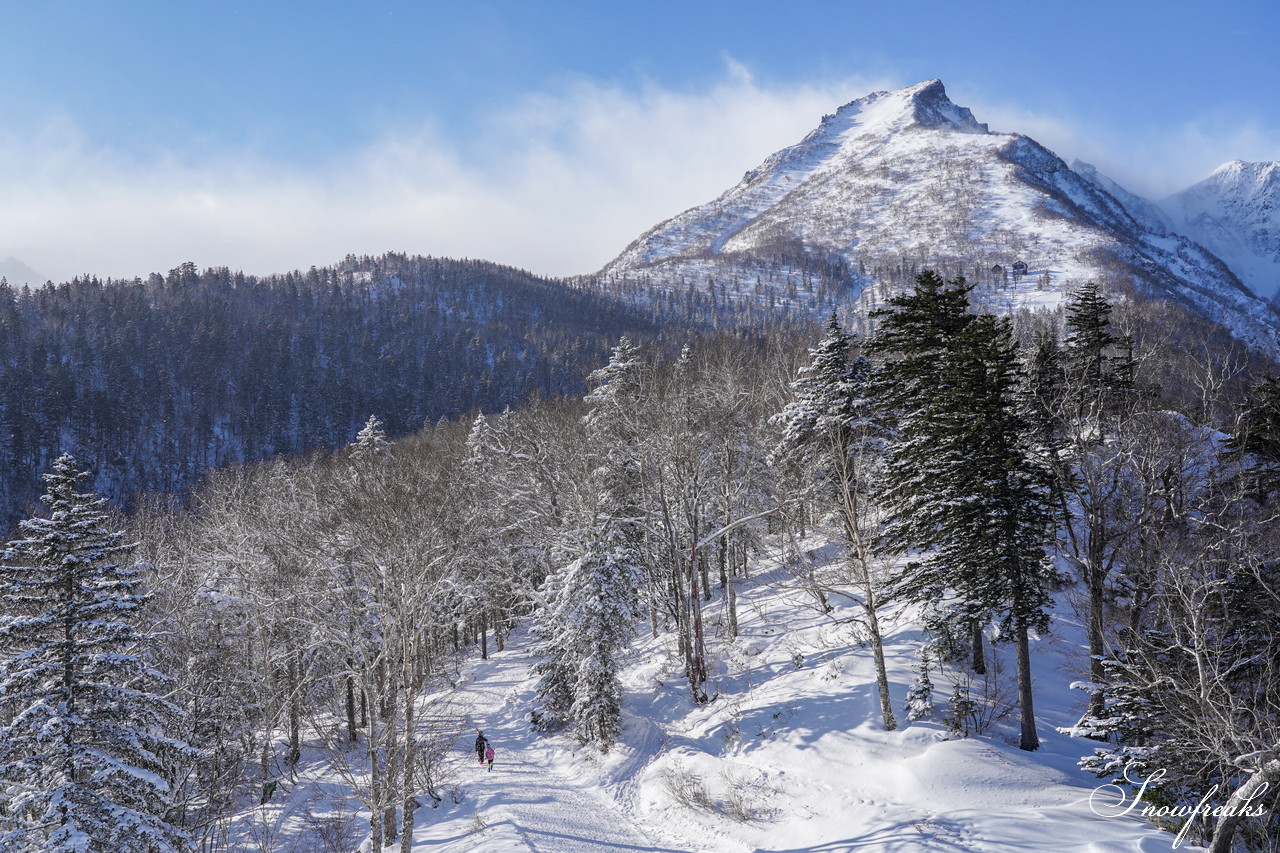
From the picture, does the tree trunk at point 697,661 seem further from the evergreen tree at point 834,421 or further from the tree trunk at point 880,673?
the tree trunk at point 880,673

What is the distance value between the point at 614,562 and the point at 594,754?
6.80m

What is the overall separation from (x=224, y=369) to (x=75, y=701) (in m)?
149

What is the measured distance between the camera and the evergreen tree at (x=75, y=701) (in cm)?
1184

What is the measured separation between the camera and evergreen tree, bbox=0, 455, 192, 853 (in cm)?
1184

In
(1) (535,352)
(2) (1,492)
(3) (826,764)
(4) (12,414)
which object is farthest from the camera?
(1) (535,352)

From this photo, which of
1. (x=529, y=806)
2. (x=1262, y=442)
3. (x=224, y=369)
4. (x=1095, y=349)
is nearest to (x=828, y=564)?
(x=1262, y=442)

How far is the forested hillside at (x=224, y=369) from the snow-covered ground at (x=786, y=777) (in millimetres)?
65369

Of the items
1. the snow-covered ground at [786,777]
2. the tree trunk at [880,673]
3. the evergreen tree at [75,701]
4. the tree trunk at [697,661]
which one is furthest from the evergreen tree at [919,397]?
the evergreen tree at [75,701]

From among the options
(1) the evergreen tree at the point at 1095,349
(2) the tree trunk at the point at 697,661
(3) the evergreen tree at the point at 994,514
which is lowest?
(2) the tree trunk at the point at 697,661

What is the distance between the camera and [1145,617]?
22.2 m

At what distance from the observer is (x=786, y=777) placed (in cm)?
1720

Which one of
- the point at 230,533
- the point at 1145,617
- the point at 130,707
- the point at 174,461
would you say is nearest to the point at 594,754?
the point at 130,707

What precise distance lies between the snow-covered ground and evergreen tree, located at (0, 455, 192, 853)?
6711 millimetres

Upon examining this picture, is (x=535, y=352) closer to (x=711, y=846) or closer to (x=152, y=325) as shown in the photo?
(x=152, y=325)
